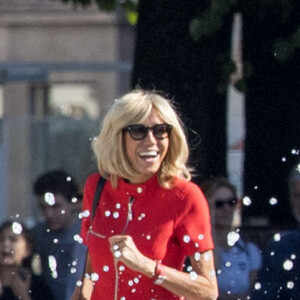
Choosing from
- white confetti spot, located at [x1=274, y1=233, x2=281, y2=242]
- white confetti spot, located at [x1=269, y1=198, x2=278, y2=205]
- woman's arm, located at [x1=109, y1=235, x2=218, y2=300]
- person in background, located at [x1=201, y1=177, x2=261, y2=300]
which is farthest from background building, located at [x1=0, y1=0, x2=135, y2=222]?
woman's arm, located at [x1=109, y1=235, x2=218, y2=300]

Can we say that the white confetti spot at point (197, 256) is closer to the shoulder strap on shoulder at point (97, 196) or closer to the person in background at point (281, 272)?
the shoulder strap on shoulder at point (97, 196)

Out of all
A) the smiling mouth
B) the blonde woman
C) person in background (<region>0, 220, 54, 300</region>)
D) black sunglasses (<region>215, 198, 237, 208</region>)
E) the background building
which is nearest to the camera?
the blonde woman

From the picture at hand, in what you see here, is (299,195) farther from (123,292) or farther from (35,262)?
(123,292)

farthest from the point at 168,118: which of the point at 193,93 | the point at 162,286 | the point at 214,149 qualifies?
the point at 214,149

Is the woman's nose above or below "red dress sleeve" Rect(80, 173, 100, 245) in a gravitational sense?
above

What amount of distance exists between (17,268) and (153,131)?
2.29 metres

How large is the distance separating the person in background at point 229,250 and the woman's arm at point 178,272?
6.27 feet

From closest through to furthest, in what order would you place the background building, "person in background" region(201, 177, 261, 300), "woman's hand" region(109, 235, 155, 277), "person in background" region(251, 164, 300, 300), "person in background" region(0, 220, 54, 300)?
1. "woman's hand" region(109, 235, 155, 277)
2. "person in background" region(251, 164, 300, 300)
3. "person in background" region(201, 177, 261, 300)
4. "person in background" region(0, 220, 54, 300)
5. the background building

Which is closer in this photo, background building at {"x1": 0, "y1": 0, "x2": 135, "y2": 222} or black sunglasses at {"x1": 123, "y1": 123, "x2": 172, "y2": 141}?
black sunglasses at {"x1": 123, "y1": 123, "x2": 172, "y2": 141}

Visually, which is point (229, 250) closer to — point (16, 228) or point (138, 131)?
point (16, 228)

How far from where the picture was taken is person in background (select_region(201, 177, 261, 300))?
6.70m

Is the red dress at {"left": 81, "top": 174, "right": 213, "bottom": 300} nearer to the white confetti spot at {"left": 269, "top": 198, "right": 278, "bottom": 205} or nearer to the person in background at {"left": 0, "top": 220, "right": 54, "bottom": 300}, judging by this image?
the person in background at {"left": 0, "top": 220, "right": 54, "bottom": 300}

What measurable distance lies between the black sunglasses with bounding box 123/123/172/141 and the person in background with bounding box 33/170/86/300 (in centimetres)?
169

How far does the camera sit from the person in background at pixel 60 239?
6.65 meters
